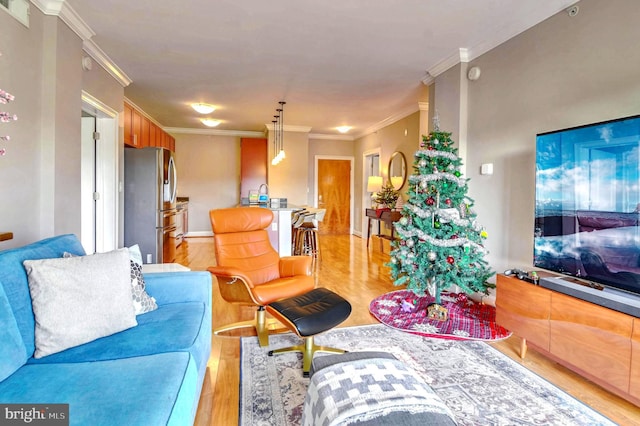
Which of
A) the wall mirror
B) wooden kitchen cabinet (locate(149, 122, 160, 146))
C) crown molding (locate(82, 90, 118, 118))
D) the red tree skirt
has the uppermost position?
wooden kitchen cabinet (locate(149, 122, 160, 146))

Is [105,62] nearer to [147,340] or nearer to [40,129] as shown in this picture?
[40,129]

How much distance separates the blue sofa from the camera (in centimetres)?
105

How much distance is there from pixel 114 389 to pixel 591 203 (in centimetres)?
261

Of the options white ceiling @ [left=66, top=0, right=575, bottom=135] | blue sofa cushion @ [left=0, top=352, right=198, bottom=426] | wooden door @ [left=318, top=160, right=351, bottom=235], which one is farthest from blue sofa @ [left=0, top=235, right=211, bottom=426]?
wooden door @ [left=318, top=160, right=351, bottom=235]

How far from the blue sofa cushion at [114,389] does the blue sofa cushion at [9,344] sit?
3cm

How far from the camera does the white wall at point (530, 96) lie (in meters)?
2.18

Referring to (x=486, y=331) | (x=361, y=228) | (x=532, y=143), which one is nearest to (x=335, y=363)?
(x=486, y=331)

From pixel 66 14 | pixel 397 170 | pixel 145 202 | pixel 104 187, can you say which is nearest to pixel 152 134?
pixel 145 202

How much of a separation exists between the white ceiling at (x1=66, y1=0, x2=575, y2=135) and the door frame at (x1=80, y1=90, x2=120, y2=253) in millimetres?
735

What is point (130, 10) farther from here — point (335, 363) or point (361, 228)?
point (361, 228)

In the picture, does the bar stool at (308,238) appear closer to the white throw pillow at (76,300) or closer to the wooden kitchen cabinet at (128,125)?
the wooden kitchen cabinet at (128,125)

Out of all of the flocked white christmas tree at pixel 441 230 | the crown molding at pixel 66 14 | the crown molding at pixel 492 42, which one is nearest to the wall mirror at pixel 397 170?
the crown molding at pixel 492 42

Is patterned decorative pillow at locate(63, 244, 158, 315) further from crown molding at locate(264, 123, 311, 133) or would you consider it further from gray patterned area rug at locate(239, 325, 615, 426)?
crown molding at locate(264, 123, 311, 133)

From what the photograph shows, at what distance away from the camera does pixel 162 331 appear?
162 cm
